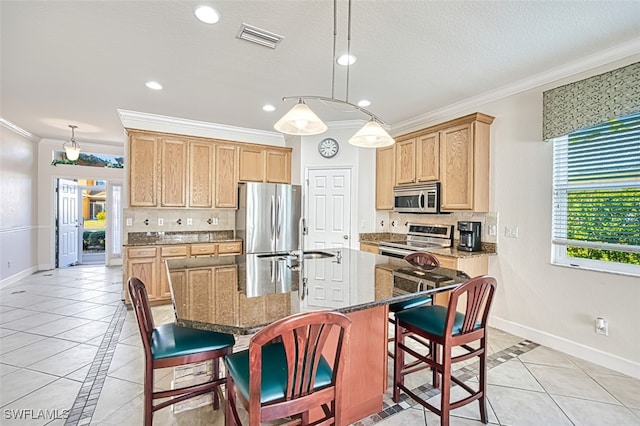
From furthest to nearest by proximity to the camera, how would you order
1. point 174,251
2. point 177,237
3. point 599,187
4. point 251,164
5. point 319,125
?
point 251,164 → point 177,237 → point 174,251 → point 599,187 → point 319,125

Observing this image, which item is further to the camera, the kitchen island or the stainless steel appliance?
the stainless steel appliance

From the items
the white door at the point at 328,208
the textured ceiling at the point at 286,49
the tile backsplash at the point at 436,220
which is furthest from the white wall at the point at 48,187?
the tile backsplash at the point at 436,220

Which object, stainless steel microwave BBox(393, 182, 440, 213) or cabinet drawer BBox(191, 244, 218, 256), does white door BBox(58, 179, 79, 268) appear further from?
stainless steel microwave BBox(393, 182, 440, 213)

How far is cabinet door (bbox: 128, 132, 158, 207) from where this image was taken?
4305 millimetres

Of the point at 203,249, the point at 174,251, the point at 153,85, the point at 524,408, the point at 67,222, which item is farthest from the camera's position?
the point at 67,222

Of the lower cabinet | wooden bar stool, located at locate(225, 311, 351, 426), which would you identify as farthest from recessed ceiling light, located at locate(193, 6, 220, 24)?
the lower cabinet

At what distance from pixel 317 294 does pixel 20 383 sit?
248 cm

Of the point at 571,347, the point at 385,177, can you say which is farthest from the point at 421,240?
the point at 571,347

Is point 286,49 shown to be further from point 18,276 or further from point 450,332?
point 18,276

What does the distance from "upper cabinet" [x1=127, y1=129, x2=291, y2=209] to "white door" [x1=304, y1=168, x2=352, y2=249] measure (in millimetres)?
713

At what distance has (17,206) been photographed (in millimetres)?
5422

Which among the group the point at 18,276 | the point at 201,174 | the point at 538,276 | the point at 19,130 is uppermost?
the point at 19,130

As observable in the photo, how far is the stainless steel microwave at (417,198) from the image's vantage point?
382 centimetres

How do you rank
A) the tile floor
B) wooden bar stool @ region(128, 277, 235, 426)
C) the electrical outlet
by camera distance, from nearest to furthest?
wooden bar stool @ region(128, 277, 235, 426) < the tile floor < the electrical outlet
